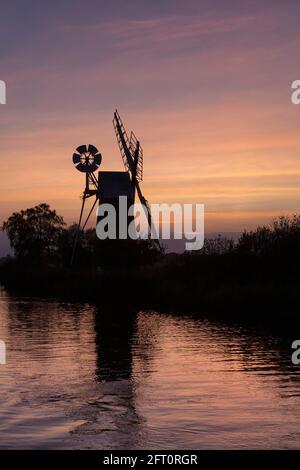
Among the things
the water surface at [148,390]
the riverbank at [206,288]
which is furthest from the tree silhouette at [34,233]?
the water surface at [148,390]

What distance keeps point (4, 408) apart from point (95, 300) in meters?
34.2

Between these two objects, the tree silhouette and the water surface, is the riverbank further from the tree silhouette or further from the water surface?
the tree silhouette

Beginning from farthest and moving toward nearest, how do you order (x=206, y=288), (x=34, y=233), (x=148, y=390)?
(x=34, y=233) < (x=206, y=288) < (x=148, y=390)

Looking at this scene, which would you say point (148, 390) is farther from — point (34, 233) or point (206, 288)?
point (34, 233)

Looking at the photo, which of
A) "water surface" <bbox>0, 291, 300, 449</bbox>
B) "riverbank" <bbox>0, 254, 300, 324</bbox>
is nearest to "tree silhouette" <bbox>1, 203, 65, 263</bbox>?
"riverbank" <bbox>0, 254, 300, 324</bbox>

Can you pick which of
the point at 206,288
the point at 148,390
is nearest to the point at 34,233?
the point at 206,288

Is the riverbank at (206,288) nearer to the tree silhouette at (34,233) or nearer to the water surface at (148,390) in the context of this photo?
the water surface at (148,390)

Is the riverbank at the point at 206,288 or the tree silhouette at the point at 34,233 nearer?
the riverbank at the point at 206,288

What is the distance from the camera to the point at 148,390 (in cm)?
1623

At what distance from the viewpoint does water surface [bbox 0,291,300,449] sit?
12.1 metres

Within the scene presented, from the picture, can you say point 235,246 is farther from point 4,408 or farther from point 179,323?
point 4,408

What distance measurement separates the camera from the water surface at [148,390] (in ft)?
39.7

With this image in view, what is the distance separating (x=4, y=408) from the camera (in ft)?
46.9

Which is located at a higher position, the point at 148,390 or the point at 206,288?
the point at 206,288
